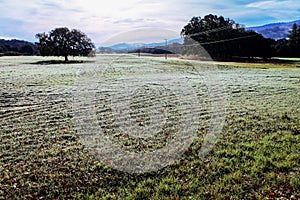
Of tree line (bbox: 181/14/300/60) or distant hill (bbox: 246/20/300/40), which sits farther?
distant hill (bbox: 246/20/300/40)

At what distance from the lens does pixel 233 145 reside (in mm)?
6598

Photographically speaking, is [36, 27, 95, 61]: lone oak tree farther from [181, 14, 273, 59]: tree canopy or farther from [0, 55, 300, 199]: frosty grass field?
[0, 55, 300, 199]: frosty grass field

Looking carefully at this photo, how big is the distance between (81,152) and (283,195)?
14.8ft

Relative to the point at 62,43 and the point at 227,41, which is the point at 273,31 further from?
the point at 62,43

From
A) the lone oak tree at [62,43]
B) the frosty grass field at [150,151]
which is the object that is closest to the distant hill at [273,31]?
the lone oak tree at [62,43]

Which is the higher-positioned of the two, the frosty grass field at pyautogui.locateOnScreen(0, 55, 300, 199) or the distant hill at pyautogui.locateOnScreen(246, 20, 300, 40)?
the distant hill at pyautogui.locateOnScreen(246, 20, 300, 40)

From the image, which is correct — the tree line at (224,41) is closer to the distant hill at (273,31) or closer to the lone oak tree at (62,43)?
the distant hill at (273,31)

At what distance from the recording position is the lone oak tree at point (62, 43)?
54.7 metres

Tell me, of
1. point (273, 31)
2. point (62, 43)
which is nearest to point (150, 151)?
point (62, 43)

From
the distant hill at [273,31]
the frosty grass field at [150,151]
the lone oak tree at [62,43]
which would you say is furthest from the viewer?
the distant hill at [273,31]

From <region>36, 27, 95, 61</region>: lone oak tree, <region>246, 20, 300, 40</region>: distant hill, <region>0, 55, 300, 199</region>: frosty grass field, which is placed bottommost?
<region>0, 55, 300, 199</region>: frosty grass field

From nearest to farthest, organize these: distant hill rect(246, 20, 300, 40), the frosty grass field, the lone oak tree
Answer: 1. the frosty grass field
2. the lone oak tree
3. distant hill rect(246, 20, 300, 40)

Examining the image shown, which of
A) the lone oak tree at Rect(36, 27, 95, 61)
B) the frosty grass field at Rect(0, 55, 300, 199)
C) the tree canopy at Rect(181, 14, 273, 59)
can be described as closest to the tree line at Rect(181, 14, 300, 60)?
the tree canopy at Rect(181, 14, 273, 59)

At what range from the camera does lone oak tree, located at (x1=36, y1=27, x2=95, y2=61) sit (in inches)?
2152
